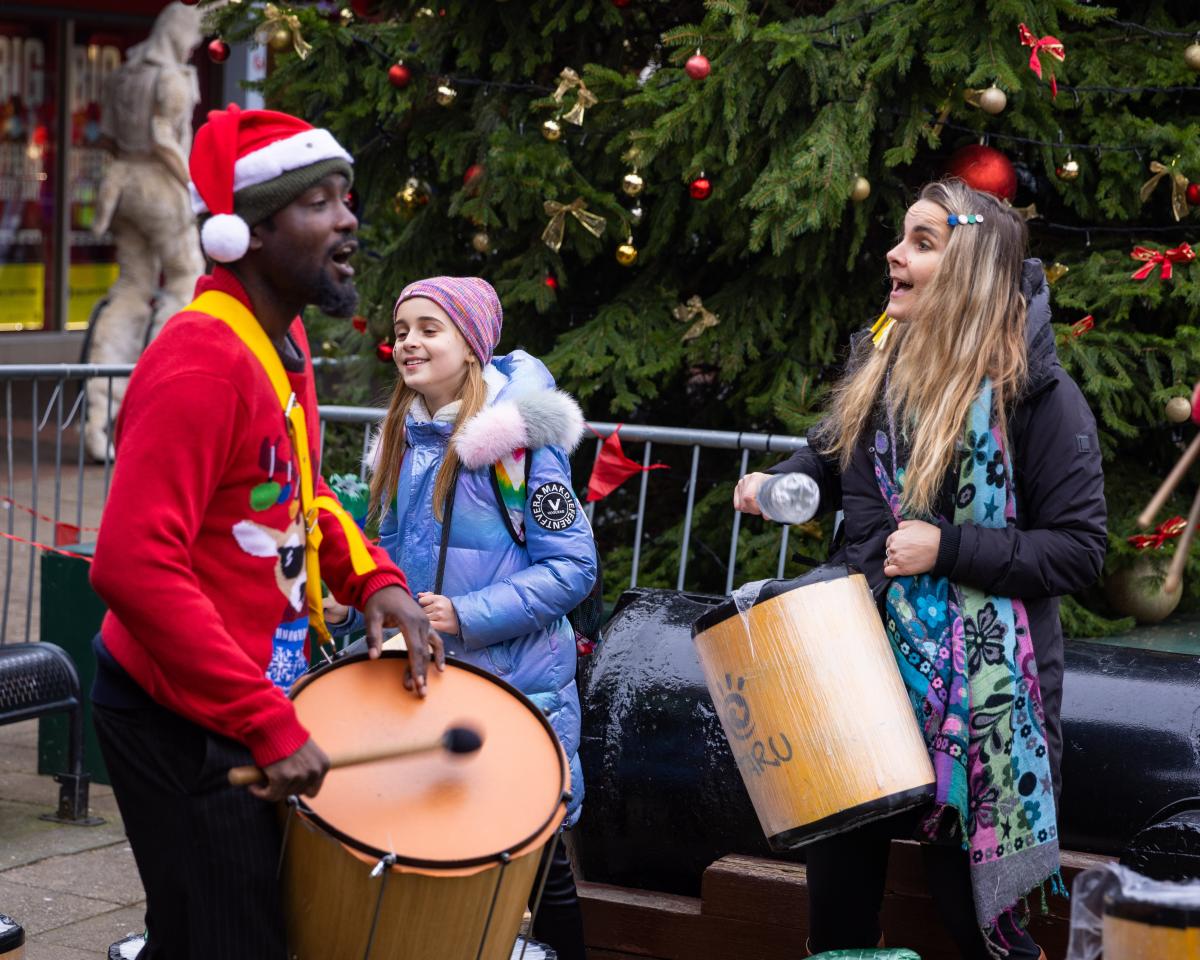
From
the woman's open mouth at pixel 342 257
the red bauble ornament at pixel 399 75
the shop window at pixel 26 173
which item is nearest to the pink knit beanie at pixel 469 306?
the woman's open mouth at pixel 342 257

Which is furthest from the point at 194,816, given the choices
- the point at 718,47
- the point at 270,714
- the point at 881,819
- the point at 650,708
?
the point at 718,47

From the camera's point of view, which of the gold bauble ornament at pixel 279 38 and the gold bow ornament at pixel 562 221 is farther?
the gold bauble ornament at pixel 279 38

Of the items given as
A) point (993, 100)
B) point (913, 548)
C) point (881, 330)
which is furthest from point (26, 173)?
point (913, 548)

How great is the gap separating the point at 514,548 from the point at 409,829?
1345mm

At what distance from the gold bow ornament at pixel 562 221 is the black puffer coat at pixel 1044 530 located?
2.39m

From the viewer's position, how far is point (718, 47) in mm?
5387

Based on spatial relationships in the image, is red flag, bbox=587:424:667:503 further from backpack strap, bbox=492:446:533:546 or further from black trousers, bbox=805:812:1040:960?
black trousers, bbox=805:812:1040:960

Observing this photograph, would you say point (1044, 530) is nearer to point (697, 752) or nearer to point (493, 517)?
point (697, 752)

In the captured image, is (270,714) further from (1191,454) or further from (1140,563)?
(1140,563)

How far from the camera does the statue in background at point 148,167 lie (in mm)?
12320

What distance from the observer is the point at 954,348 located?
3.46 metres

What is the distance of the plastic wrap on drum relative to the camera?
7.45 feet

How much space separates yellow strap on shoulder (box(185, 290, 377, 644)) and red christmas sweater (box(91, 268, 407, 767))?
0.11 ft

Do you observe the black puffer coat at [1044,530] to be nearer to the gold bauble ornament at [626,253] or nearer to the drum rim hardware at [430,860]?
the drum rim hardware at [430,860]
